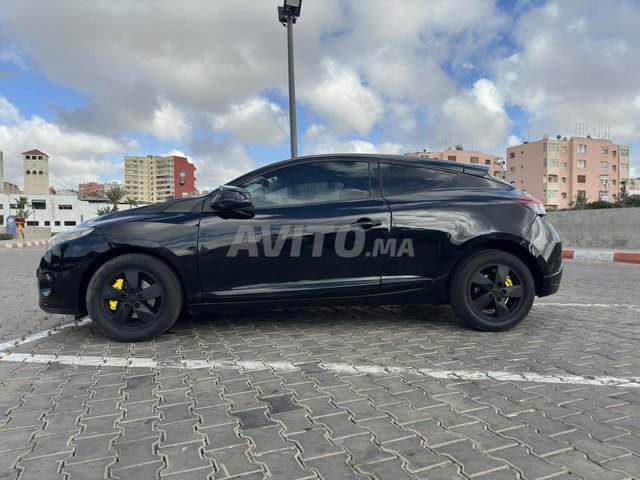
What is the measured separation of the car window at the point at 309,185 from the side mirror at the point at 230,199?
14 cm

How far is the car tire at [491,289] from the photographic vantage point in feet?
12.6

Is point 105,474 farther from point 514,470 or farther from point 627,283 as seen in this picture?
point 627,283

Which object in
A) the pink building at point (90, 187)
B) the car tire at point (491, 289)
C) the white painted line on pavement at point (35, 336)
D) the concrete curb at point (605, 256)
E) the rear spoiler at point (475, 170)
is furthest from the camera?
the pink building at point (90, 187)

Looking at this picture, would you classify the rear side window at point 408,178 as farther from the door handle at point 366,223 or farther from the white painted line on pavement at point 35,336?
the white painted line on pavement at point 35,336

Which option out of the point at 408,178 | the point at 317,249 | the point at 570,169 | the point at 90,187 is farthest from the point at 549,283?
the point at 90,187

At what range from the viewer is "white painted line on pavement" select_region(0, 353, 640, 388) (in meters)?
2.79

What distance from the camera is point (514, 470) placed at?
6.02ft

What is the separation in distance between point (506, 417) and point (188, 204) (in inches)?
108

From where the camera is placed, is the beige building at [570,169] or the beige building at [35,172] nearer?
the beige building at [570,169]

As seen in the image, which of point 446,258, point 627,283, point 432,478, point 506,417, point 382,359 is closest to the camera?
point 432,478

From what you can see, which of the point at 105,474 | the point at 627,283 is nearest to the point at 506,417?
the point at 105,474

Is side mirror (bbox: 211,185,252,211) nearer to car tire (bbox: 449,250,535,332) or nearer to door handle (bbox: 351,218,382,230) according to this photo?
door handle (bbox: 351,218,382,230)

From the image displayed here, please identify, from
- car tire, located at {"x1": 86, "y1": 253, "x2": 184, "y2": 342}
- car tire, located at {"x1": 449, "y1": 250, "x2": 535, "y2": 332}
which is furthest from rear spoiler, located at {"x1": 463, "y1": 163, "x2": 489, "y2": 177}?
car tire, located at {"x1": 86, "y1": 253, "x2": 184, "y2": 342}

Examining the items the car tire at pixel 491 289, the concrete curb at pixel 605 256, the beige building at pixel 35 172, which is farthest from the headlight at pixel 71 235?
the beige building at pixel 35 172
